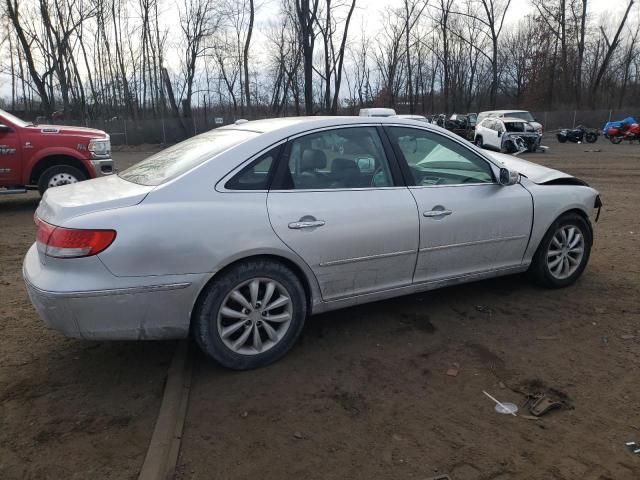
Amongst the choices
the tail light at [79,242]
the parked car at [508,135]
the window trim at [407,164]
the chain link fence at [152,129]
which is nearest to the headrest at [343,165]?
the window trim at [407,164]

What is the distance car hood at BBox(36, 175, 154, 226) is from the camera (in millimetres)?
2975

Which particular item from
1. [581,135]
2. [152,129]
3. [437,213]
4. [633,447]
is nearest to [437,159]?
[437,213]

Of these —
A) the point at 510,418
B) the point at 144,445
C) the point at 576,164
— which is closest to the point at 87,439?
the point at 144,445

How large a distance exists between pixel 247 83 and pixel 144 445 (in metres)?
39.4

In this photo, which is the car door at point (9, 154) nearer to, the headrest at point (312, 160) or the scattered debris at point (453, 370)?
the headrest at point (312, 160)

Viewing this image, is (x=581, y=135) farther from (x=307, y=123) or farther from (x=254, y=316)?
(x=254, y=316)

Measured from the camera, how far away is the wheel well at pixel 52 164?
8477mm

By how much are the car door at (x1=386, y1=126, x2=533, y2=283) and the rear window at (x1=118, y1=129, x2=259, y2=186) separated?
3.89 ft

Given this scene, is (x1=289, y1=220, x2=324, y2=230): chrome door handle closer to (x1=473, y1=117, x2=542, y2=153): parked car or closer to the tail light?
the tail light

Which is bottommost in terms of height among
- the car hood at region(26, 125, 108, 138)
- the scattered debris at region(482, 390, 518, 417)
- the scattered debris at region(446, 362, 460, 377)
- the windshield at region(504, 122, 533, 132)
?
the scattered debris at region(482, 390, 518, 417)

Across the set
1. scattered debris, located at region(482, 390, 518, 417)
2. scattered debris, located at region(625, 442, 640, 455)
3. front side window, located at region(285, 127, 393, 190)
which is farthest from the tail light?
scattered debris, located at region(625, 442, 640, 455)

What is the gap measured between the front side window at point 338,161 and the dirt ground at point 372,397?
44.7 inches

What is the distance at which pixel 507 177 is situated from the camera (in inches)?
159

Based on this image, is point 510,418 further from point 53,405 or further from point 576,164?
point 576,164
